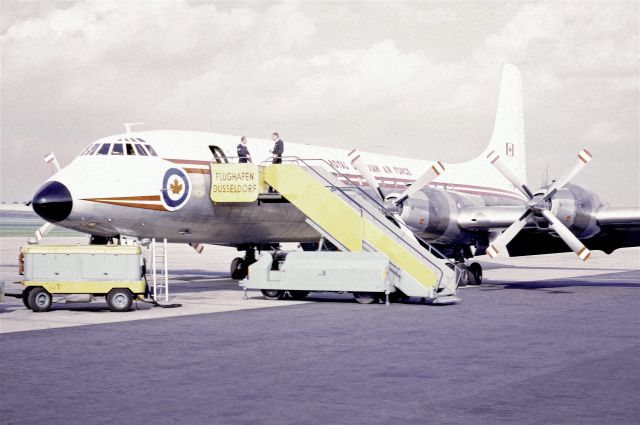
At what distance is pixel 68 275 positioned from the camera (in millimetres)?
20203

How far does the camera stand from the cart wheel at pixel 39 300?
2020 cm

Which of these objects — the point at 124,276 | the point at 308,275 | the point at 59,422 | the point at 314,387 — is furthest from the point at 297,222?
the point at 59,422

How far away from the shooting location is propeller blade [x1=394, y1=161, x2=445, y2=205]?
87.4ft

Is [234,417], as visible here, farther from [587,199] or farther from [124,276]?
[587,199]

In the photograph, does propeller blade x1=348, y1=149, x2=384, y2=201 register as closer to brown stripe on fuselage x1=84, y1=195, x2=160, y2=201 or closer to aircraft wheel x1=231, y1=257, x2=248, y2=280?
aircraft wheel x1=231, y1=257, x2=248, y2=280

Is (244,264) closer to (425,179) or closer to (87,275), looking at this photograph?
(425,179)

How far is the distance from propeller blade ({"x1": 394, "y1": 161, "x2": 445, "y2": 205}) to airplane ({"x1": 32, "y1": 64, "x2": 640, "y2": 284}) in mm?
37

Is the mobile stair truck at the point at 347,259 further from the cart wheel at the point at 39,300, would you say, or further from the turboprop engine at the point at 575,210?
the turboprop engine at the point at 575,210

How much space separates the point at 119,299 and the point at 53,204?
3378 millimetres

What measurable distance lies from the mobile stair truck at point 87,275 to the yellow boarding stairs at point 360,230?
18.7ft

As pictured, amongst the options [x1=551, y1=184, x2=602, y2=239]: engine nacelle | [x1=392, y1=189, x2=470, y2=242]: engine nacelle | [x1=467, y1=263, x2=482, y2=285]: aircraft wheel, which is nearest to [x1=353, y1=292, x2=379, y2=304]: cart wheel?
[x1=392, y1=189, x2=470, y2=242]: engine nacelle

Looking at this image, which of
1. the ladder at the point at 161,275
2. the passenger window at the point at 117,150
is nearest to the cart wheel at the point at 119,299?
the ladder at the point at 161,275

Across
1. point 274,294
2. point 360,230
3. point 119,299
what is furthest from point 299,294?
point 119,299

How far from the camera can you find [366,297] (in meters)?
22.4
